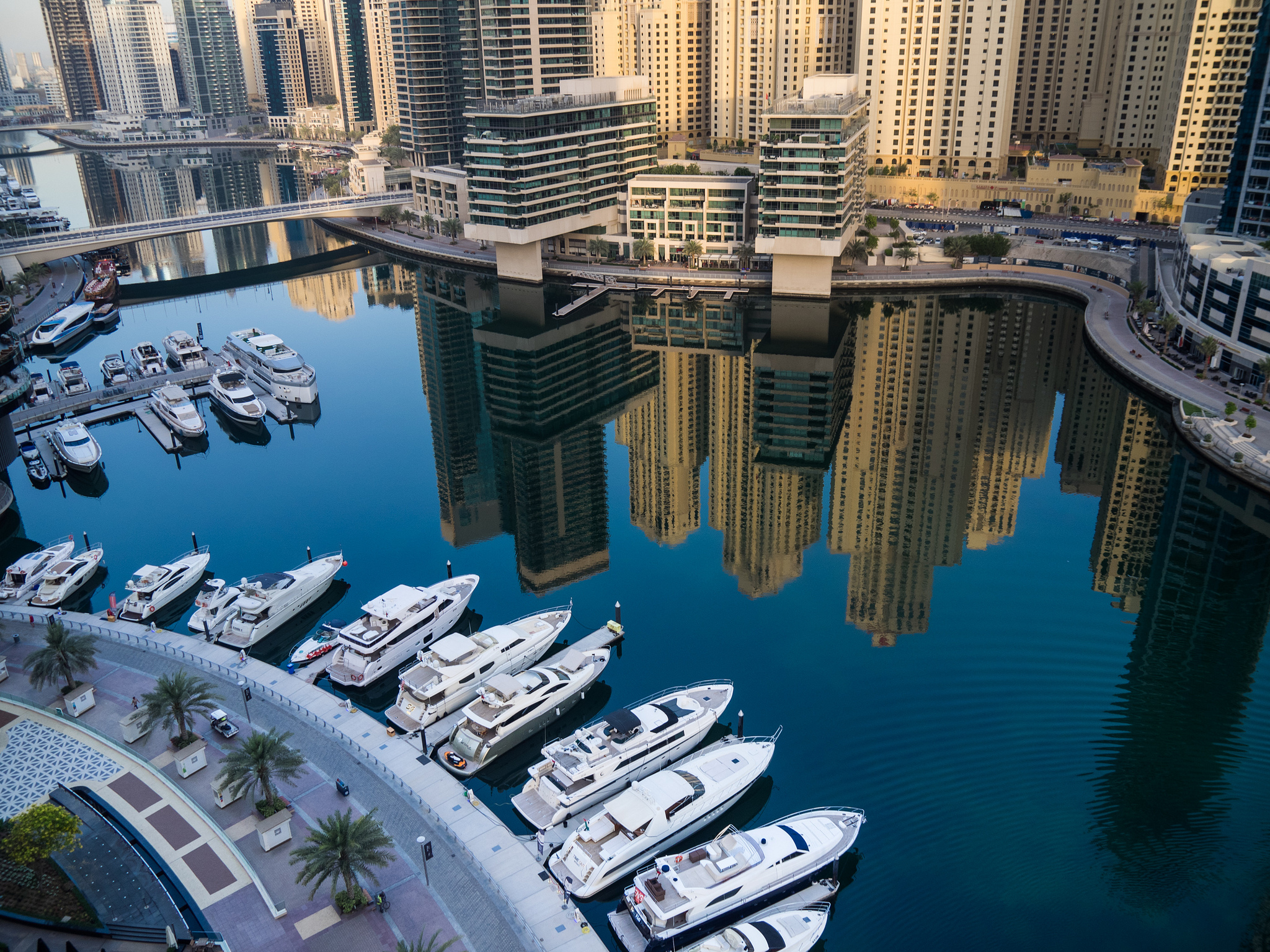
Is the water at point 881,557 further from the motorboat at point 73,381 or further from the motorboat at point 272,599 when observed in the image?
the motorboat at point 73,381

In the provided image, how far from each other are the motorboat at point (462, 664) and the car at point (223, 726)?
6.54 m

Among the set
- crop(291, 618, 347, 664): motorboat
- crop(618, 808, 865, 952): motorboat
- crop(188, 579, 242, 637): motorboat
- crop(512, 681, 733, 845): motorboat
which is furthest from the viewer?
crop(188, 579, 242, 637): motorboat

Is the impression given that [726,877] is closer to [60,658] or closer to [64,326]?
[60,658]

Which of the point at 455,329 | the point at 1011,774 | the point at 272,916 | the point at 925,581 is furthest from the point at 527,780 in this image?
the point at 455,329

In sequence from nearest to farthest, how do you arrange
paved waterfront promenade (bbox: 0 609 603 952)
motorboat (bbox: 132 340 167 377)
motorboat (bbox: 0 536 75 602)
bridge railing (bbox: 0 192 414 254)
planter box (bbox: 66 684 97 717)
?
paved waterfront promenade (bbox: 0 609 603 952) < planter box (bbox: 66 684 97 717) < motorboat (bbox: 0 536 75 602) < motorboat (bbox: 132 340 167 377) < bridge railing (bbox: 0 192 414 254)

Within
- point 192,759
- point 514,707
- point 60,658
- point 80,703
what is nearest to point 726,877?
point 514,707

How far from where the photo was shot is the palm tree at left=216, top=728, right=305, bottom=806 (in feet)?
109

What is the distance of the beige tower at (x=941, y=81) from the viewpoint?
127 m

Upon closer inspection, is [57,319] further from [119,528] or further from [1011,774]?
[1011,774]

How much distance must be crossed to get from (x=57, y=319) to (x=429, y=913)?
96.3m

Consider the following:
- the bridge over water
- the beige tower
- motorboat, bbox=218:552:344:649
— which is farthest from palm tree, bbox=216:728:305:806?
the beige tower

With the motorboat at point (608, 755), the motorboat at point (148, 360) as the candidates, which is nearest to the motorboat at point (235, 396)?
the motorboat at point (148, 360)

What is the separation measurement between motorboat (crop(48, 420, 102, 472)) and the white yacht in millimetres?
50605

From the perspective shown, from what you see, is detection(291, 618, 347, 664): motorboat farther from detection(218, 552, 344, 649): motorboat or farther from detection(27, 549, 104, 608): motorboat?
detection(27, 549, 104, 608): motorboat
